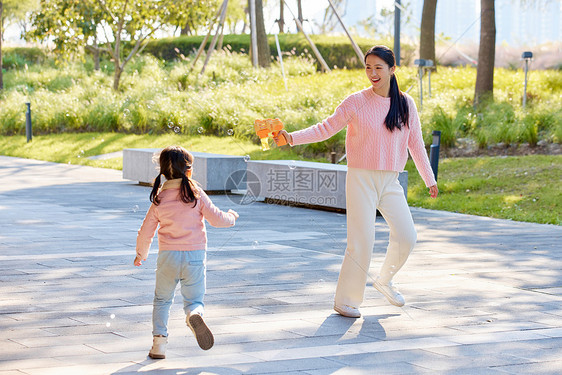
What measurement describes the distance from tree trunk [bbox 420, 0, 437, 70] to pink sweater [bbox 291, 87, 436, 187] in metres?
20.0

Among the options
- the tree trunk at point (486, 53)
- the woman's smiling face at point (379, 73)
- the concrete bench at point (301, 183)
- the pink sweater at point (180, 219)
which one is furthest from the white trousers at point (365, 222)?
the tree trunk at point (486, 53)

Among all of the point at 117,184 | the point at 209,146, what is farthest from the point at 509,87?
the point at 117,184

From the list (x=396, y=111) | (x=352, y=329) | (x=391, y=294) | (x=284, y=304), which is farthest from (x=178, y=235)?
(x=391, y=294)

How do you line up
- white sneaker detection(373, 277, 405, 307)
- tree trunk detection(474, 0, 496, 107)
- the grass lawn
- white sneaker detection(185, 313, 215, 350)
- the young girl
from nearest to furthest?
white sneaker detection(185, 313, 215, 350)
the young girl
white sneaker detection(373, 277, 405, 307)
the grass lawn
tree trunk detection(474, 0, 496, 107)

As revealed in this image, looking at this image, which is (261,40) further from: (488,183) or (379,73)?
(379,73)

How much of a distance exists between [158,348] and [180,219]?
2.25 feet

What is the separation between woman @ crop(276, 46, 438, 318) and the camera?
5.45 m

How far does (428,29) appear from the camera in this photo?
25.0 metres

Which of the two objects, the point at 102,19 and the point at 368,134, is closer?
the point at 368,134

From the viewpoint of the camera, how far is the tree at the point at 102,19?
2800cm

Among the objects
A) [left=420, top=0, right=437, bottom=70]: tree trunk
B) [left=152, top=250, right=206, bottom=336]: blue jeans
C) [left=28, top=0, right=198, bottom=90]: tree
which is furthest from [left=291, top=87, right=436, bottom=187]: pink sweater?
[left=28, top=0, right=198, bottom=90]: tree

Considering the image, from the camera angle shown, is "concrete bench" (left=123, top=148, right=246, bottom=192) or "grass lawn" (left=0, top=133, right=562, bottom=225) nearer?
"grass lawn" (left=0, top=133, right=562, bottom=225)

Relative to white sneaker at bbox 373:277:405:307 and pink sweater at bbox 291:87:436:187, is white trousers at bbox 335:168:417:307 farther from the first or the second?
white sneaker at bbox 373:277:405:307

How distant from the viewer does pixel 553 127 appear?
51.8 feet
